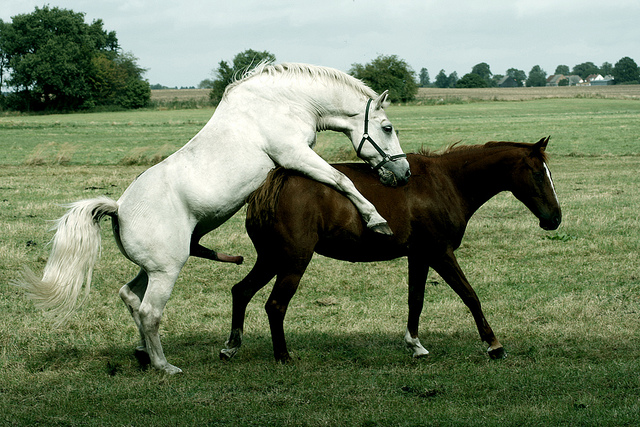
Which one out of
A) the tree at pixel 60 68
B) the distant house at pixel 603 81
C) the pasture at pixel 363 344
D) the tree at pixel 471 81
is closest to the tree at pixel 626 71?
the distant house at pixel 603 81

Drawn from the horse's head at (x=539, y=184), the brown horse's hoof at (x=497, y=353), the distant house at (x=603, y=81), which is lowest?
the brown horse's hoof at (x=497, y=353)

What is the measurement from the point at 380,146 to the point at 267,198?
1.18 m

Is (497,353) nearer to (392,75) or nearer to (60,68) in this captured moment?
(392,75)

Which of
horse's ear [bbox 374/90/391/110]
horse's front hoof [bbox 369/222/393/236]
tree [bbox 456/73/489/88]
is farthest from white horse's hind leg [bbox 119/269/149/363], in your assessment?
tree [bbox 456/73/489/88]

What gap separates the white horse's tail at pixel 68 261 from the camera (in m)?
5.60

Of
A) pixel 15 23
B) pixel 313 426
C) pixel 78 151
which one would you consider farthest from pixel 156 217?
pixel 15 23

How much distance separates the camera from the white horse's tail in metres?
5.60

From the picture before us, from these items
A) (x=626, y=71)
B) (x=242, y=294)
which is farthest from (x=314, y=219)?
(x=626, y=71)

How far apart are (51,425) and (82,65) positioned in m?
91.5

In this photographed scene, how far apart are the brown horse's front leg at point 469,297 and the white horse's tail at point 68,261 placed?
303cm

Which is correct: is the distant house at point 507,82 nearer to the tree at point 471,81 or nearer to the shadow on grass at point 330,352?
the tree at point 471,81

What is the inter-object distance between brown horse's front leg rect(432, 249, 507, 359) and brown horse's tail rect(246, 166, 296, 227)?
163 centimetres

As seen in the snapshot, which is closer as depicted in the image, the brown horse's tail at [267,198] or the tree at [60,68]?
the brown horse's tail at [267,198]

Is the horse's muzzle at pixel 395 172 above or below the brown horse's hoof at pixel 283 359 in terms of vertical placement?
above
